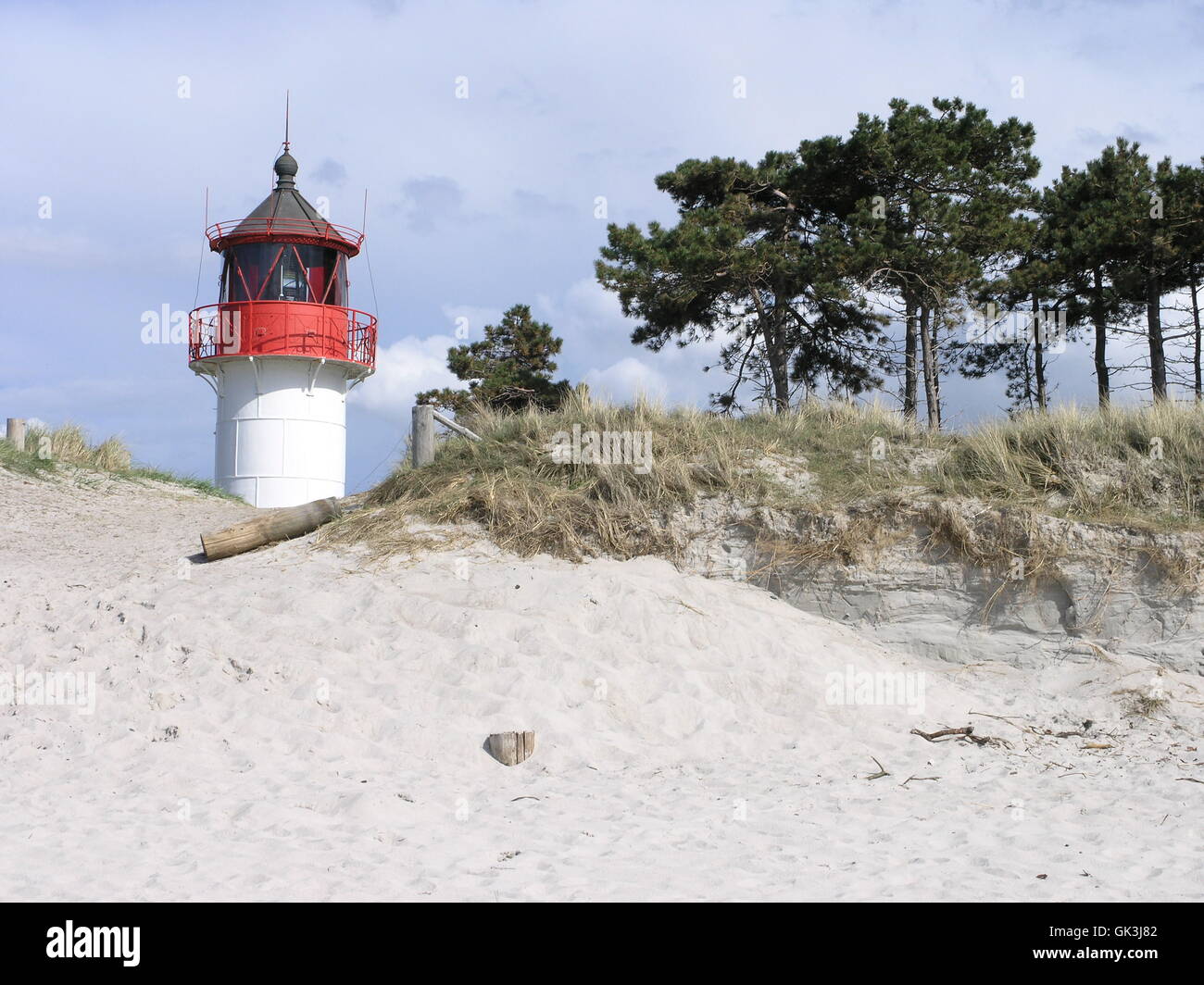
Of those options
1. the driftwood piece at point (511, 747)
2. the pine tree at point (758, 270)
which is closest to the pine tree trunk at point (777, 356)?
the pine tree at point (758, 270)

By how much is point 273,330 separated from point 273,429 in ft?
6.30

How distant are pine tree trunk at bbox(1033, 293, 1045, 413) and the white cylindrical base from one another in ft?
54.4

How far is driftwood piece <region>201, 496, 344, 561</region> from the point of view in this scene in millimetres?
10289

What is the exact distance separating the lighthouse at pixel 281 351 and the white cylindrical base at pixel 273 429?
0.02 m

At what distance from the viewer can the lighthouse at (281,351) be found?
19422 millimetres

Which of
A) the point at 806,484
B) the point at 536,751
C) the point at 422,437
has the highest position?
the point at 422,437

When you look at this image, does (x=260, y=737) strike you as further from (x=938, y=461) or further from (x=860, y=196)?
(x=860, y=196)

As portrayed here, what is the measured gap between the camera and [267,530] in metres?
10.5

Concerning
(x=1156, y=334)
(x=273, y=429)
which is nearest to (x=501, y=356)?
(x=273, y=429)

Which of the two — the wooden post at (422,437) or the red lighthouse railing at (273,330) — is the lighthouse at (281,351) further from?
the wooden post at (422,437)

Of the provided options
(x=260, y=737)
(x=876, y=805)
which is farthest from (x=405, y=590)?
(x=876, y=805)

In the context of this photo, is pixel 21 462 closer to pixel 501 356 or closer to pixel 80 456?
pixel 80 456

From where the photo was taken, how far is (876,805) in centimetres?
646

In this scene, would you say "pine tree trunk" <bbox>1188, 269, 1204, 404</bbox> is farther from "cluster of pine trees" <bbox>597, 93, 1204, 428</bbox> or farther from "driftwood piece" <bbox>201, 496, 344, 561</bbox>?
"driftwood piece" <bbox>201, 496, 344, 561</bbox>
